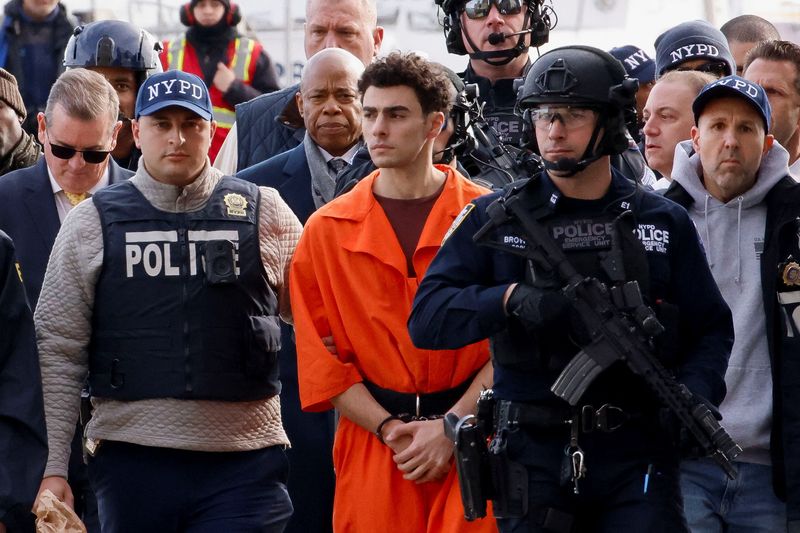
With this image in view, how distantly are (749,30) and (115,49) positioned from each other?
3.58m

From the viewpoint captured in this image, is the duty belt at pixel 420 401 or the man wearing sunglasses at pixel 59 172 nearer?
the duty belt at pixel 420 401

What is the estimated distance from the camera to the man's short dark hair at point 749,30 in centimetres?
1033

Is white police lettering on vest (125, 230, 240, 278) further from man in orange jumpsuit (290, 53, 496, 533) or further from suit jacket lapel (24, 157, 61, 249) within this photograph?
suit jacket lapel (24, 157, 61, 249)

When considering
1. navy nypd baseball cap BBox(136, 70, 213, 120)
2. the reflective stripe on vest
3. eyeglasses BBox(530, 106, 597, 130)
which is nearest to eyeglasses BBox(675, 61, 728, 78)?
navy nypd baseball cap BBox(136, 70, 213, 120)

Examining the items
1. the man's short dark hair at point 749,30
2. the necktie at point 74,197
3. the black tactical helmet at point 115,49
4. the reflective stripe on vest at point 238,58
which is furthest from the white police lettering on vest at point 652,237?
the reflective stripe on vest at point 238,58

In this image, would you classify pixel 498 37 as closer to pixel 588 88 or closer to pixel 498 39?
pixel 498 39

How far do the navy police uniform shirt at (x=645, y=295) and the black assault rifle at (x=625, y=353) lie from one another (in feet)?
0.70

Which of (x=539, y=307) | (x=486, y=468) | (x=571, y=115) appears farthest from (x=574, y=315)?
(x=571, y=115)

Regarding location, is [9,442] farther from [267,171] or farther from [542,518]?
[267,171]

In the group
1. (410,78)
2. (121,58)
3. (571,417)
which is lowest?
(571,417)

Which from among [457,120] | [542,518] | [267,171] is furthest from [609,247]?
[267,171]

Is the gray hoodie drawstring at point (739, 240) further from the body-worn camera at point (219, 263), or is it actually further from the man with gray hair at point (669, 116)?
the body-worn camera at point (219, 263)

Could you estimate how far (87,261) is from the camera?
6855mm

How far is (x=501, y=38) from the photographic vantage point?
854 centimetres
